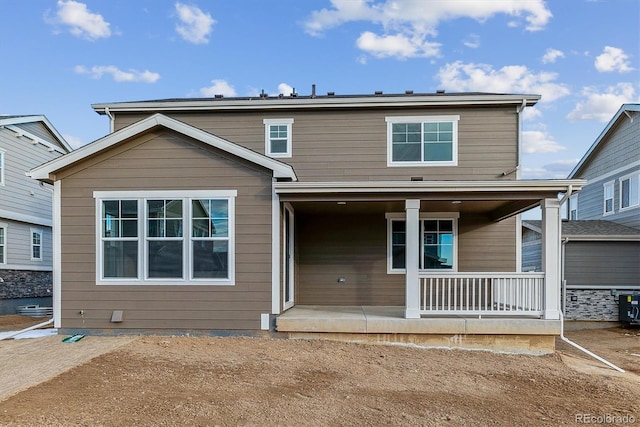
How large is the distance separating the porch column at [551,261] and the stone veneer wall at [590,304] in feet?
19.8

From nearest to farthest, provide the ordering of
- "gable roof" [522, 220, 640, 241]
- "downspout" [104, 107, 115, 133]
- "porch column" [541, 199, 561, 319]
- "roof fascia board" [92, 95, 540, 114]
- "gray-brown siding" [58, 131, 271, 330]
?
1. "porch column" [541, 199, 561, 319]
2. "gray-brown siding" [58, 131, 271, 330]
3. "roof fascia board" [92, 95, 540, 114]
4. "downspout" [104, 107, 115, 133]
5. "gable roof" [522, 220, 640, 241]

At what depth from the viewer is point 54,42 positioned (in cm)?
1598

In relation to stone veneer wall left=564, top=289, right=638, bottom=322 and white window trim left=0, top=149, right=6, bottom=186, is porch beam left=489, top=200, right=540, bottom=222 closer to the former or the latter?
stone veneer wall left=564, top=289, right=638, bottom=322

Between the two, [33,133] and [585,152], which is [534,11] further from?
[33,133]

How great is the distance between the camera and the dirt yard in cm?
451

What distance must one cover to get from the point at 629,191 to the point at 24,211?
1880 cm

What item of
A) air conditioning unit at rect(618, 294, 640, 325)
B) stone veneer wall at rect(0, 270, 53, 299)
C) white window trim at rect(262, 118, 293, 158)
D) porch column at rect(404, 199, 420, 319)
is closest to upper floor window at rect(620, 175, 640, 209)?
air conditioning unit at rect(618, 294, 640, 325)

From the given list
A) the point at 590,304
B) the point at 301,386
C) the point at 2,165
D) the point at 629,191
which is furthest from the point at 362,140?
the point at 2,165

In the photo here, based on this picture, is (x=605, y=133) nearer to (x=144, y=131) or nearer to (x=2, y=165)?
(x=144, y=131)

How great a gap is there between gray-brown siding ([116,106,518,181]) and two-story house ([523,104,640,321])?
14.9 feet

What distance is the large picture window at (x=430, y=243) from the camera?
403 inches

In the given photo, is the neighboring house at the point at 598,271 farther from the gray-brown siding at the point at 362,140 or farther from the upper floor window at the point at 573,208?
the upper floor window at the point at 573,208

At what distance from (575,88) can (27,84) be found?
21.9 m

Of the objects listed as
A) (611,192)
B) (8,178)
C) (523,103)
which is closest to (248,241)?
(523,103)
